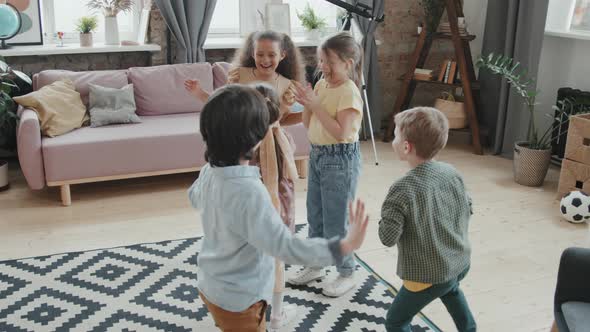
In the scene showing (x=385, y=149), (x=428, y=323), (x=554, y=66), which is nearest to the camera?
(x=428, y=323)

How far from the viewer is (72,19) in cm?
496

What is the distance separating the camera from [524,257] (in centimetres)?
325

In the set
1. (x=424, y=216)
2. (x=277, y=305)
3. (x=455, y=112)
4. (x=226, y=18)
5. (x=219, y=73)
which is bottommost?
(x=277, y=305)

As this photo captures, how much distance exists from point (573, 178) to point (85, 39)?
3629 mm

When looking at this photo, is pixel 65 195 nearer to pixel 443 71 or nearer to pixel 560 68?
pixel 443 71

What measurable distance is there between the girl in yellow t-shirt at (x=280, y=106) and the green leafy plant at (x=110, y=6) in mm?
2584

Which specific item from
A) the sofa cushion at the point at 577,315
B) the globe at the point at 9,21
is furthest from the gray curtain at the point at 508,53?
the globe at the point at 9,21

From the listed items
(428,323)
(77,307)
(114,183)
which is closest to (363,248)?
(428,323)

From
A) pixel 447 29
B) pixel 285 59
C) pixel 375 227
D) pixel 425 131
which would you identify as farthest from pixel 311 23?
pixel 425 131

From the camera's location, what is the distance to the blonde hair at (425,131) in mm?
1912

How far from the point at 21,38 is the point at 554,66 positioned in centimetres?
414

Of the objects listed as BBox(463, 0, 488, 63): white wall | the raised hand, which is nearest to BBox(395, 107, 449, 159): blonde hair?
the raised hand

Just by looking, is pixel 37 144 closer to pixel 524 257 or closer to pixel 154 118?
pixel 154 118

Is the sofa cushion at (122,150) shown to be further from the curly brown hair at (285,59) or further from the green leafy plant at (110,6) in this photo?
the curly brown hair at (285,59)
